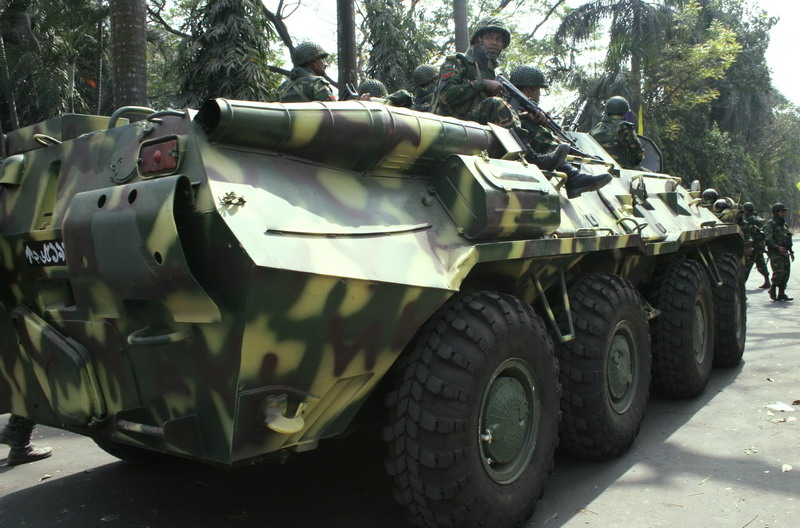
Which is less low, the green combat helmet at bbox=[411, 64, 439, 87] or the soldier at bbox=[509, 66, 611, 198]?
the green combat helmet at bbox=[411, 64, 439, 87]

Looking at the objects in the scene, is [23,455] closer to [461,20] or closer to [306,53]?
[306,53]

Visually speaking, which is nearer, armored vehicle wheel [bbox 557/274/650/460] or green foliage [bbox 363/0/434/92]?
armored vehicle wheel [bbox 557/274/650/460]

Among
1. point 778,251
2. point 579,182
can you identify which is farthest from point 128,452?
point 778,251

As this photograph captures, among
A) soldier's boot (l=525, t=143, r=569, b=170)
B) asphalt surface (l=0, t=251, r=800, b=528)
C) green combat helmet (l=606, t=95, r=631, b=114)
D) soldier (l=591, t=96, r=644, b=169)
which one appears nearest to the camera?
asphalt surface (l=0, t=251, r=800, b=528)

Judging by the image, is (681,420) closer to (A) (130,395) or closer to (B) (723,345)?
(B) (723,345)

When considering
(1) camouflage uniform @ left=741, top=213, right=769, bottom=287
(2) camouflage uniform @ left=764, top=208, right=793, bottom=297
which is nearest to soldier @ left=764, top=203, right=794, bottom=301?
(2) camouflage uniform @ left=764, top=208, right=793, bottom=297

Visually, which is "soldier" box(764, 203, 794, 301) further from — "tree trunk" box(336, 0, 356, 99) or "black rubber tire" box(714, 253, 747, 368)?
"tree trunk" box(336, 0, 356, 99)

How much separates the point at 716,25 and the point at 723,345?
984 inches

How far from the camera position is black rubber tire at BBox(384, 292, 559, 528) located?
9.58ft

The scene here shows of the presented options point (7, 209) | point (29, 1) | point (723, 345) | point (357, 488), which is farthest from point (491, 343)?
point (29, 1)

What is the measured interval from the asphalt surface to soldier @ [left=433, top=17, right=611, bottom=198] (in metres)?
1.64

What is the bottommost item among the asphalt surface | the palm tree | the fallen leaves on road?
the fallen leaves on road

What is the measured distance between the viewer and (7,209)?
347 centimetres

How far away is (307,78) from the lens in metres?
5.44
